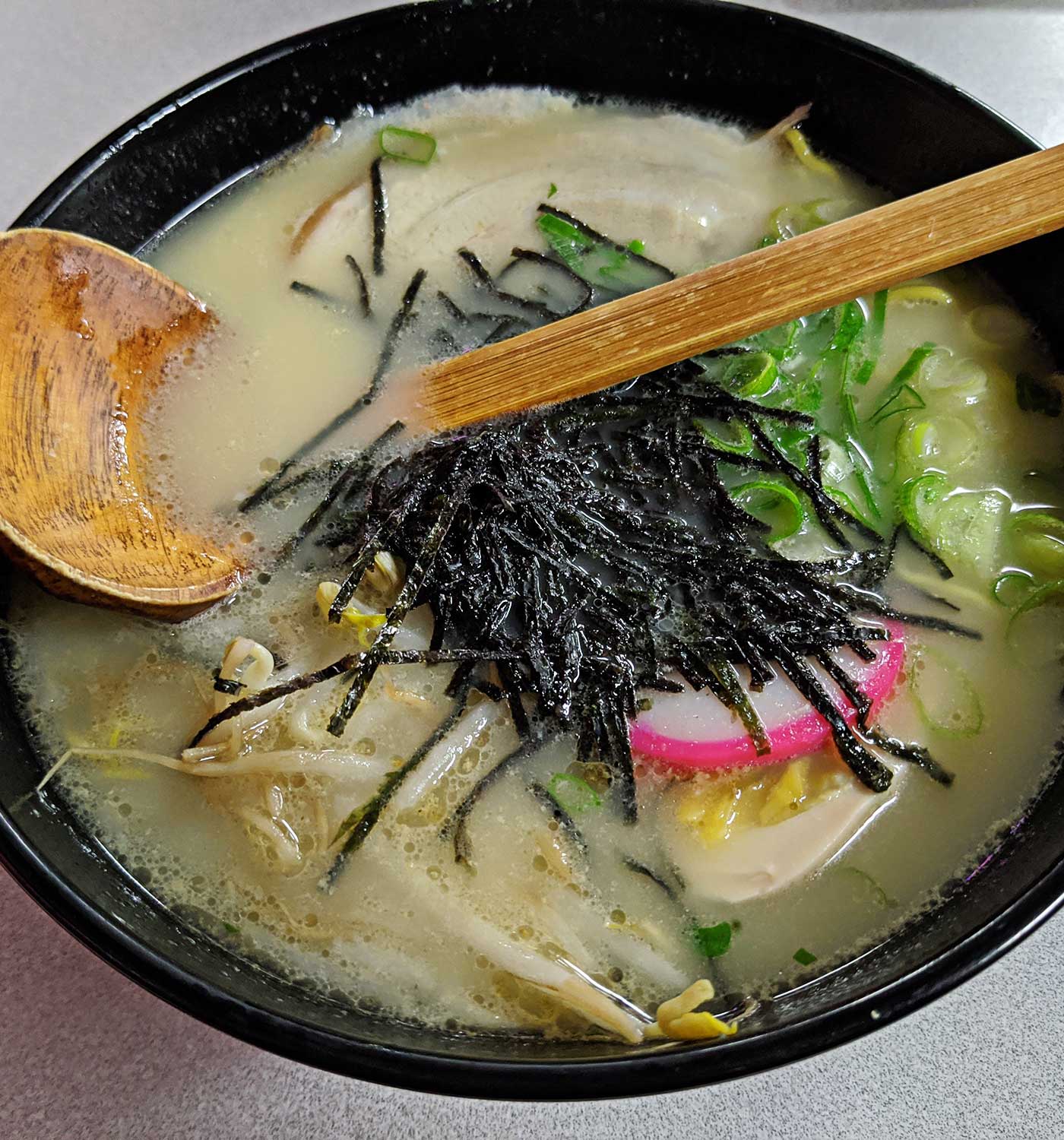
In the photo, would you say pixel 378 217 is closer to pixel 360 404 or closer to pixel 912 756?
pixel 360 404

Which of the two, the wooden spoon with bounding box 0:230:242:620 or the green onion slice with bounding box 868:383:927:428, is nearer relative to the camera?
the wooden spoon with bounding box 0:230:242:620

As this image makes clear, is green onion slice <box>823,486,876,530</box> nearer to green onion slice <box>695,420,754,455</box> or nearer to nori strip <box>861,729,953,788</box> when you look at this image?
green onion slice <box>695,420,754,455</box>

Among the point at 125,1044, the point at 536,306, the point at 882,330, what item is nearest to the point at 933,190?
the point at 882,330

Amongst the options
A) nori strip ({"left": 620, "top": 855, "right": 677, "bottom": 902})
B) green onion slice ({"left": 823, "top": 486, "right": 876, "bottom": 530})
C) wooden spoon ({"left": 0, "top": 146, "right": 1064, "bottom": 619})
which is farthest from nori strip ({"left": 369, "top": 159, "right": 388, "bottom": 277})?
nori strip ({"left": 620, "top": 855, "right": 677, "bottom": 902})

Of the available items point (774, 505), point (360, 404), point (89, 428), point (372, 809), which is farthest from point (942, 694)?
point (89, 428)

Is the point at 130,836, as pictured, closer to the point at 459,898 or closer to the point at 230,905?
the point at 230,905

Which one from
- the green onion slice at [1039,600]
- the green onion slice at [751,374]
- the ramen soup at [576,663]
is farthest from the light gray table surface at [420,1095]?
the green onion slice at [751,374]
